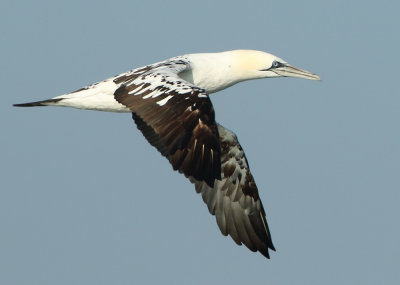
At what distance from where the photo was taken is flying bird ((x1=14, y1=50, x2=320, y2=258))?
664 inches

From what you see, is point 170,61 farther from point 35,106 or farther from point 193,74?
point 35,106

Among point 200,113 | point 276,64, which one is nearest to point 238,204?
point 276,64

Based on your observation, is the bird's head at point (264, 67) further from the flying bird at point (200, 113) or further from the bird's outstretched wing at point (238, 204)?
the bird's outstretched wing at point (238, 204)

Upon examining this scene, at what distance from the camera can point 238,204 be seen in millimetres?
22578

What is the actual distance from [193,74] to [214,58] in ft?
2.66

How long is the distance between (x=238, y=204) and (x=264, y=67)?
296cm

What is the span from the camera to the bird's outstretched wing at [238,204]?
22.4 metres

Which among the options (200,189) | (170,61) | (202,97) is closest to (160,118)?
(202,97)

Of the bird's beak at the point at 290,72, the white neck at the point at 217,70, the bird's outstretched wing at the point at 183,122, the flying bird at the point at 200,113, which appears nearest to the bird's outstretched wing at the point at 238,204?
the flying bird at the point at 200,113

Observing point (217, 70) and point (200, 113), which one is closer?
point (200, 113)

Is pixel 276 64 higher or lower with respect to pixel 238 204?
higher

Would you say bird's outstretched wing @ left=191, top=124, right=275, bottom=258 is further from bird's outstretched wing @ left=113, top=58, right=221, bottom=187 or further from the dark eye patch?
bird's outstretched wing @ left=113, top=58, right=221, bottom=187

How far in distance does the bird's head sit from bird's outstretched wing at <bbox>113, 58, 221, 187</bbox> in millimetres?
3537

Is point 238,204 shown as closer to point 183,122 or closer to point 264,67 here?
point 264,67
